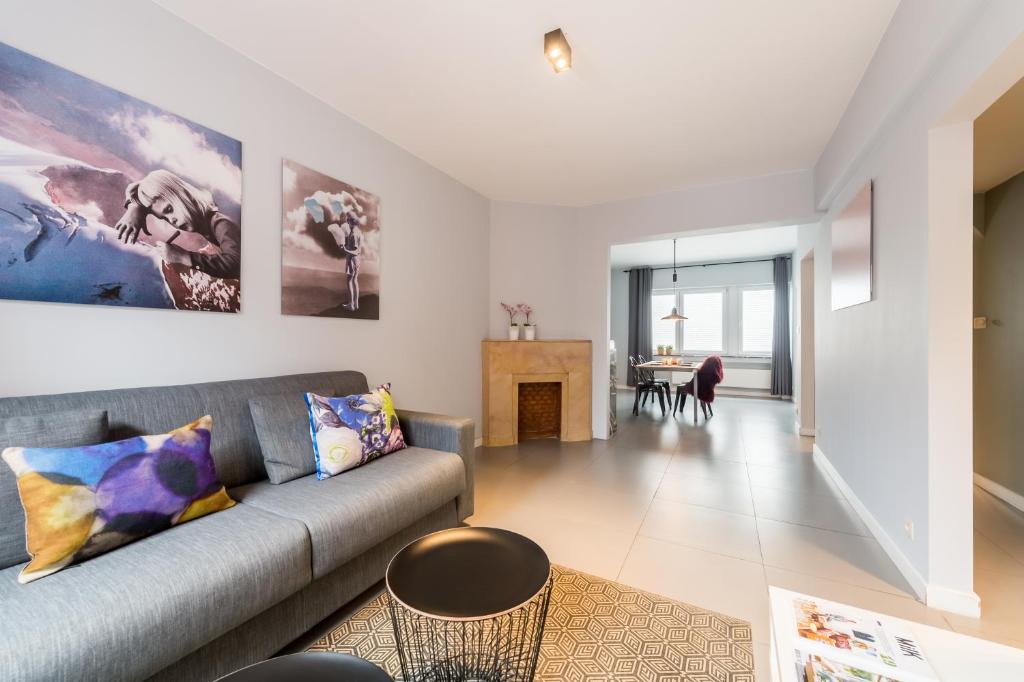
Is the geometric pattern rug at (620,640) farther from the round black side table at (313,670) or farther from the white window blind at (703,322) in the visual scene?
the white window blind at (703,322)

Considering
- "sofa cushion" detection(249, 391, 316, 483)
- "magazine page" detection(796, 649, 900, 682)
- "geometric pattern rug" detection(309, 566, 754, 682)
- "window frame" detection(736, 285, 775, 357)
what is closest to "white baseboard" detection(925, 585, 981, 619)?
"geometric pattern rug" detection(309, 566, 754, 682)

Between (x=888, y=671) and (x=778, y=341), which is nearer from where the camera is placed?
(x=888, y=671)

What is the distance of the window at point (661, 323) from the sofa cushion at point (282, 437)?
25.7ft

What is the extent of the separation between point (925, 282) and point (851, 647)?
1579 mm

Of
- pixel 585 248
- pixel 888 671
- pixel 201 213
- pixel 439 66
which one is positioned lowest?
pixel 888 671

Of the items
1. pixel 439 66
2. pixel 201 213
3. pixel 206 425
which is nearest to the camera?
pixel 206 425

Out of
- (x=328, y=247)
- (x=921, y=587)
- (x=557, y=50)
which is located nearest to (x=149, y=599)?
(x=328, y=247)

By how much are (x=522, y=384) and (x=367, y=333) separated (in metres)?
2.08

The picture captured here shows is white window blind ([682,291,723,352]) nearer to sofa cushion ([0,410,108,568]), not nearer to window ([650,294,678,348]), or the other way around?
window ([650,294,678,348])

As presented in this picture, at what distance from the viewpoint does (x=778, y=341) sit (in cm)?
761

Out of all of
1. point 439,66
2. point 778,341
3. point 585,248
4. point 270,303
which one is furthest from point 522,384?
point 778,341

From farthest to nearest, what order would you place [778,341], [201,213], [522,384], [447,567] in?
[778,341], [522,384], [201,213], [447,567]

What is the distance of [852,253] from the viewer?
2711mm

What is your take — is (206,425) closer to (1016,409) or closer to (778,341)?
(1016,409)
